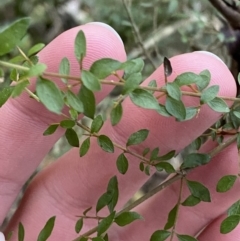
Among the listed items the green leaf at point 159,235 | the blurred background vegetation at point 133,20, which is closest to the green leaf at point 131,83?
the green leaf at point 159,235

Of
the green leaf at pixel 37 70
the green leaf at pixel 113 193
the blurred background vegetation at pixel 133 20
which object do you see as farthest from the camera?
A: the blurred background vegetation at pixel 133 20

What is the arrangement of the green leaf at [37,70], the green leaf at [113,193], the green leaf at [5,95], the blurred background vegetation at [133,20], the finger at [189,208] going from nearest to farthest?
the green leaf at [37,70]
the green leaf at [5,95]
the green leaf at [113,193]
the finger at [189,208]
the blurred background vegetation at [133,20]

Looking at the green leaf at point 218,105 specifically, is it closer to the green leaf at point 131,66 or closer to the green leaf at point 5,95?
the green leaf at point 131,66

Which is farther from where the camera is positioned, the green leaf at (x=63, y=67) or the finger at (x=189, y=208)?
the finger at (x=189, y=208)

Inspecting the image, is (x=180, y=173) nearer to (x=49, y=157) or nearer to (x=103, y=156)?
(x=103, y=156)

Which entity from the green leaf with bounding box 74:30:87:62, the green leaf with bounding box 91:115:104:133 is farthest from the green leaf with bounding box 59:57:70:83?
the green leaf with bounding box 91:115:104:133

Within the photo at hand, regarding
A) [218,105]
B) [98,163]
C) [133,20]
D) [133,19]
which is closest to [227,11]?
[218,105]
